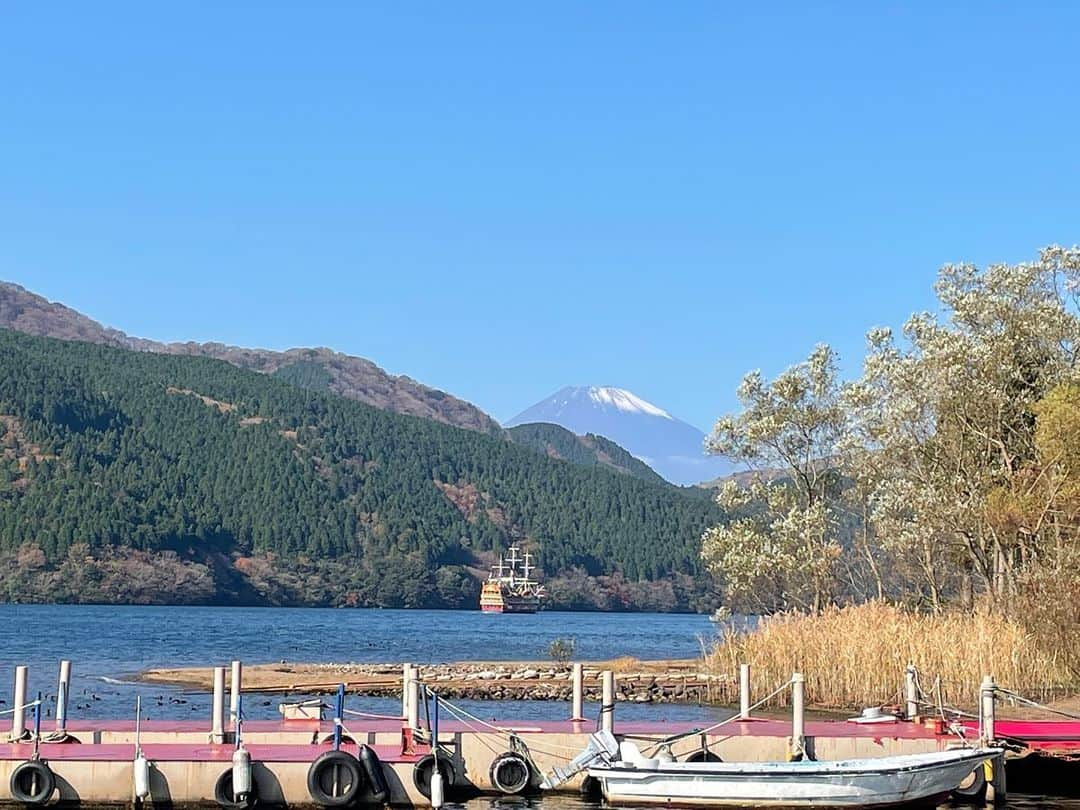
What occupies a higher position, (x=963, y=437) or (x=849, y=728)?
(x=963, y=437)

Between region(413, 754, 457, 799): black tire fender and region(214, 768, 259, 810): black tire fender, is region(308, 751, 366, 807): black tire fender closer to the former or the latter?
region(214, 768, 259, 810): black tire fender

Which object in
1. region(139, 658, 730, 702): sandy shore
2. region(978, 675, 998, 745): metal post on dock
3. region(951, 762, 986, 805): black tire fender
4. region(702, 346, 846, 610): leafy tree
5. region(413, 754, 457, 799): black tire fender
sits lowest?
region(951, 762, 986, 805): black tire fender

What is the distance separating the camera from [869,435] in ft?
182

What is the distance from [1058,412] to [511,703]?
19.4 metres

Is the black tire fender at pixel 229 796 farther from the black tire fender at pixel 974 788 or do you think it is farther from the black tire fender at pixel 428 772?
the black tire fender at pixel 974 788

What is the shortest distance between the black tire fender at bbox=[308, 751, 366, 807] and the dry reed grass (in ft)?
54.5

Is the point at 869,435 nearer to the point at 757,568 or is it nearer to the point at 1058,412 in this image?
the point at 757,568

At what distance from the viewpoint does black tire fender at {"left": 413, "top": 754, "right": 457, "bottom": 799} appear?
27406 millimetres

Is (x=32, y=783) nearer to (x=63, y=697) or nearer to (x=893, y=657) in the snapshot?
(x=63, y=697)

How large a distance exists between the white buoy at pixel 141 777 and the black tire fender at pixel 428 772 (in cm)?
453

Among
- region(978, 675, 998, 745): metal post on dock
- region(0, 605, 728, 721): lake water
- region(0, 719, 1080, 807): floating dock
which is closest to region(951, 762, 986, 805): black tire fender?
region(978, 675, 998, 745): metal post on dock

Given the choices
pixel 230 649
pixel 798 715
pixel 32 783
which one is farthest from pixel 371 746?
pixel 230 649

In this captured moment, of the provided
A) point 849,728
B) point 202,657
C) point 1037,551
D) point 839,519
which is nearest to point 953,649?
point 849,728

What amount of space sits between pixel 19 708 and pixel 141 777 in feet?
12.6
